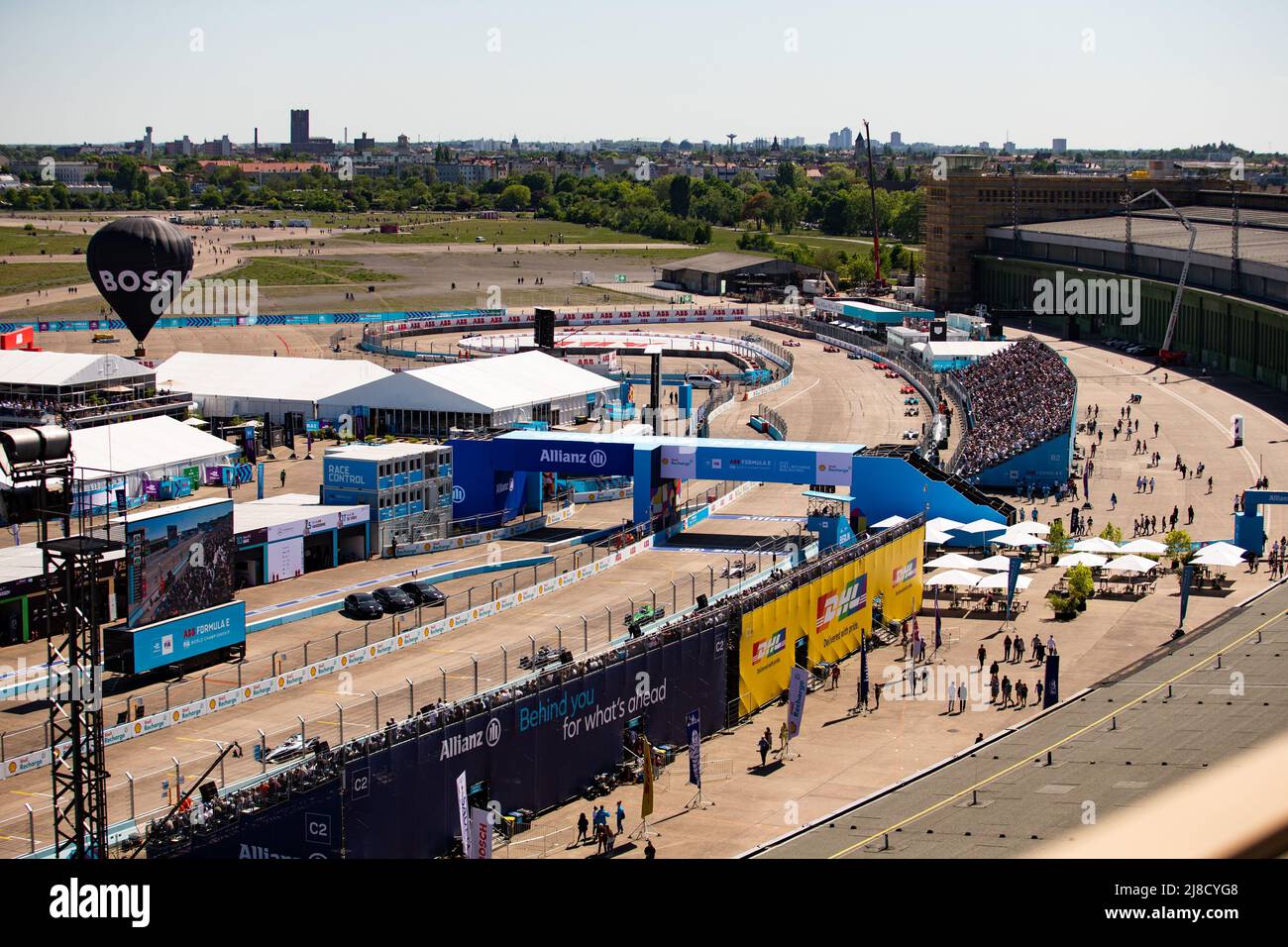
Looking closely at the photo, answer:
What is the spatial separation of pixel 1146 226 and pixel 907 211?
70.4m

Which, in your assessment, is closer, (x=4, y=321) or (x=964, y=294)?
(x=4, y=321)

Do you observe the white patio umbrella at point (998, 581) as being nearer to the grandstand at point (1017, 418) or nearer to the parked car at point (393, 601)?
the grandstand at point (1017, 418)

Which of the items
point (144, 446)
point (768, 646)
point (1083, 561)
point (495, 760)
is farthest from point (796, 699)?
point (144, 446)

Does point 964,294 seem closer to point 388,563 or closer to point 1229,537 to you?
point 1229,537

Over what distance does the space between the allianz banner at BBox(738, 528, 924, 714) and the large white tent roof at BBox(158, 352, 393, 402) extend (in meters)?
34.3

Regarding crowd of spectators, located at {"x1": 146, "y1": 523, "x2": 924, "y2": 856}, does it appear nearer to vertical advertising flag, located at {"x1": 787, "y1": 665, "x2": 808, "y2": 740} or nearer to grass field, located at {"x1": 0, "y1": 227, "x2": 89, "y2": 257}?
vertical advertising flag, located at {"x1": 787, "y1": 665, "x2": 808, "y2": 740}

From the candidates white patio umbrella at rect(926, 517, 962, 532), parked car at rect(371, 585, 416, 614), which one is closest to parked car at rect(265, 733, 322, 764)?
parked car at rect(371, 585, 416, 614)

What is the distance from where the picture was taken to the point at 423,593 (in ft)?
128

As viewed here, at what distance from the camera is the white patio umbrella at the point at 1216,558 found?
42.2 metres

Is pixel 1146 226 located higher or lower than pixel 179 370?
higher

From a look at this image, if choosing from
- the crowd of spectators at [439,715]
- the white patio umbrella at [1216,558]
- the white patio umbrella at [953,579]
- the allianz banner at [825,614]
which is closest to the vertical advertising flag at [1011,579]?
the white patio umbrella at [953,579]

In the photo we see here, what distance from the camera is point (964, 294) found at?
120438 millimetres
